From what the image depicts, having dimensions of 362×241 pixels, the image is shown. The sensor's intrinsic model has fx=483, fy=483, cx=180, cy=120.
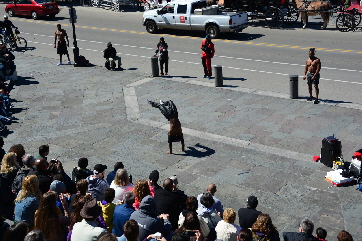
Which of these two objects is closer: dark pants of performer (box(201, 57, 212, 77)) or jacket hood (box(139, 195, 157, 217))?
jacket hood (box(139, 195, 157, 217))

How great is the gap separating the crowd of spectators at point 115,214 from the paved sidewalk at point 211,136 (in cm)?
181

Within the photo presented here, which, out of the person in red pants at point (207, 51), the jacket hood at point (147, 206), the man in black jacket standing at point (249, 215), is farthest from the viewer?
the person in red pants at point (207, 51)

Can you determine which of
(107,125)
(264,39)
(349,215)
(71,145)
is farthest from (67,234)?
(264,39)

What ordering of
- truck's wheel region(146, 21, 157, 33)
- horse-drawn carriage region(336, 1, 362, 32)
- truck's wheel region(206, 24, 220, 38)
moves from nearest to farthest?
horse-drawn carriage region(336, 1, 362, 32)
truck's wheel region(206, 24, 220, 38)
truck's wheel region(146, 21, 157, 33)

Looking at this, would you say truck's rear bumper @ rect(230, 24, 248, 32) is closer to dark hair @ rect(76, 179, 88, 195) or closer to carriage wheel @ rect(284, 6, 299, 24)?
carriage wheel @ rect(284, 6, 299, 24)

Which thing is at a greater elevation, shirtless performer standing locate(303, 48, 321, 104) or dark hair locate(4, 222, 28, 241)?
shirtless performer standing locate(303, 48, 321, 104)

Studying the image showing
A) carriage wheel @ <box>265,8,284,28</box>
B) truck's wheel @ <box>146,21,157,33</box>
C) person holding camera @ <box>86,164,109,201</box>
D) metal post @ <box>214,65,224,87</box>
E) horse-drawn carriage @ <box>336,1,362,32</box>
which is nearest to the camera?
person holding camera @ <box>86,164,109,201</box>

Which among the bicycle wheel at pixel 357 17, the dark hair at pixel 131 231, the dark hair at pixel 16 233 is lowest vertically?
the dark hair at pixel 131 231

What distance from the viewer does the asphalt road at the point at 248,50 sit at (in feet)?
58.5

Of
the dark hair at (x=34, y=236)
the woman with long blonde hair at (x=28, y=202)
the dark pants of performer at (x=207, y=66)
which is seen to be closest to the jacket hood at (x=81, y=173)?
the woman with long blonde hair at (x=28, y=202)

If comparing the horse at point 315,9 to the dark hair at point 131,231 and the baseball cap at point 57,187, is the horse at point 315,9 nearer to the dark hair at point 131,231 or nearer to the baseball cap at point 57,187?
the baseball cap at point 57,187

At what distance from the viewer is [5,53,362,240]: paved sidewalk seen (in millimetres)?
9633

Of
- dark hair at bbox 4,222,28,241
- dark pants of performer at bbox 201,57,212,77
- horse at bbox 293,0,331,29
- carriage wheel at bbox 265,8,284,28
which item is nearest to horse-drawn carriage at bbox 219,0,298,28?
carriage wheel at bbox 265,8,284,28

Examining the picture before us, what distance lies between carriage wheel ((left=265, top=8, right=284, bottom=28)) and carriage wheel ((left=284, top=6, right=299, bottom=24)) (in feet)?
1.33
